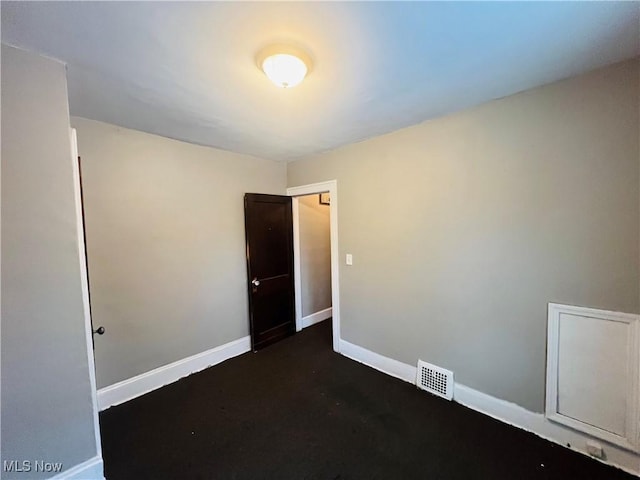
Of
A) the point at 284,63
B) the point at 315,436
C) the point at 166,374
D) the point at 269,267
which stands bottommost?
the point at 315,436

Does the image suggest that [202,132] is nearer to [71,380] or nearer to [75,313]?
[75,313]

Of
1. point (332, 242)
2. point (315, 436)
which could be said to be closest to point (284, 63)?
point (332, 242)

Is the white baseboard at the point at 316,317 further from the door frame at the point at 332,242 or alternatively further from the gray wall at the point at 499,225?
the gray wall at the point at 499,225

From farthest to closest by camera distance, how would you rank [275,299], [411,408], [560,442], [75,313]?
1. [275,299]
2. [411,408]
3. [560,442]
4. [75,313]

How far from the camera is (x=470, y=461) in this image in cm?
171

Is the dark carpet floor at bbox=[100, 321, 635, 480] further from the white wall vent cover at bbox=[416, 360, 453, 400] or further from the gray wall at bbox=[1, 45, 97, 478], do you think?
the gray wall at bbox=[1, 45, 97, 478]

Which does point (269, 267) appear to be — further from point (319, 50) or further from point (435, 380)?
point (319, 50)

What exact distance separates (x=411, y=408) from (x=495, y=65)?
2.54 m

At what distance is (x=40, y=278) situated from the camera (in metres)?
1.38

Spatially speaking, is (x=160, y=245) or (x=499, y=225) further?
(x=160, y=245)

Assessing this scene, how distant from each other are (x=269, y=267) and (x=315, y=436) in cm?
198

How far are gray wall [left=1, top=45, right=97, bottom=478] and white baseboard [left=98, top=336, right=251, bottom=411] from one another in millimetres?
894

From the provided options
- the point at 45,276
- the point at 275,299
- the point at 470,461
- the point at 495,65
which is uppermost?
the point at 495,65

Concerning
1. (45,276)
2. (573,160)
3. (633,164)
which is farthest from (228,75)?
(633,164)
